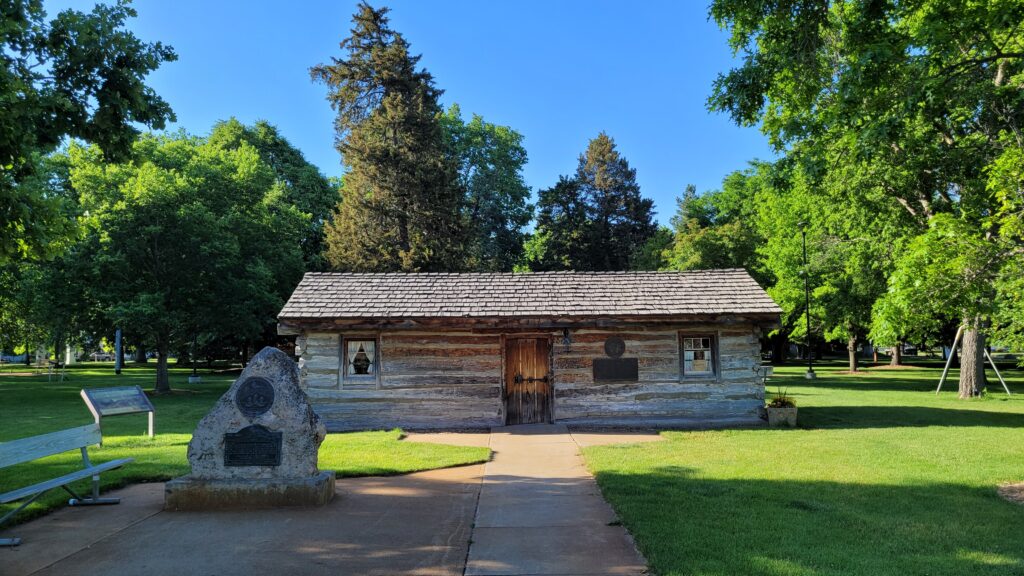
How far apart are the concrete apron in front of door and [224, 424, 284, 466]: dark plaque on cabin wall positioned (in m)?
2.44

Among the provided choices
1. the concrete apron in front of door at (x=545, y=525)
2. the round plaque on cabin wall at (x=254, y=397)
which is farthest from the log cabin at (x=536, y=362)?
the round plaque on cabin wall at (x=254, y=397)

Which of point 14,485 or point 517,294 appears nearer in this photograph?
point 14,485

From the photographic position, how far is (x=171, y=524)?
6398 mm

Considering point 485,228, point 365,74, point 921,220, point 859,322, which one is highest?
point 365,74

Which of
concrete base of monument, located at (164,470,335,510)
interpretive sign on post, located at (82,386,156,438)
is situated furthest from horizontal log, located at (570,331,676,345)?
interpretive sign on post, located at (82,386,156,438)

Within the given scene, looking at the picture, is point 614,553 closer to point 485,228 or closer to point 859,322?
point 859,322

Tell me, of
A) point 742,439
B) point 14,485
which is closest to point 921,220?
point 742,439

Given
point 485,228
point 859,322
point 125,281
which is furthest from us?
point 485,228

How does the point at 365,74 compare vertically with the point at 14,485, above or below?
above

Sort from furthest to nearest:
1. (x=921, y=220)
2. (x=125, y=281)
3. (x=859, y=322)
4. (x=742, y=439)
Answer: (x=859, y=322)
(x=125, y=281)
(x=921, y=220)
(x=742, y=439)

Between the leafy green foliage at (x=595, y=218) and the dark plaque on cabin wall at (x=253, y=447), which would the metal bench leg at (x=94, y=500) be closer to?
the dark plaque on cabin wall at (x=253, y=447)

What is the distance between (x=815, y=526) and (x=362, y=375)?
35.2ft

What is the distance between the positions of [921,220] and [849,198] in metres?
2.32

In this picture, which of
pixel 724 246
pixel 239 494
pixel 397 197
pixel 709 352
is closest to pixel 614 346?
pixel 709 352
